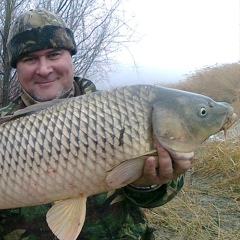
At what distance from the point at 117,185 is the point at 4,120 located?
22.8 inches

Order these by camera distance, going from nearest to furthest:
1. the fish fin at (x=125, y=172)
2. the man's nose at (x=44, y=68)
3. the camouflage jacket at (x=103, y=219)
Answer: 1. the fish fin at (x=125, y=172)
2. the camouflage jacket at (x=103, y=219)
3. the man's nose at (x=44, y=68)

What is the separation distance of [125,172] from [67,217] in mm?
327

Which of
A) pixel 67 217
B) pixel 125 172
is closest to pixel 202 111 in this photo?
pixel 125 172

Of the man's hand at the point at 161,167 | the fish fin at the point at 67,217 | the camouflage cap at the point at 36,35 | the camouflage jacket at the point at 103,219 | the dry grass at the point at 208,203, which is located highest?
the camouflage cap at the point at 36,35

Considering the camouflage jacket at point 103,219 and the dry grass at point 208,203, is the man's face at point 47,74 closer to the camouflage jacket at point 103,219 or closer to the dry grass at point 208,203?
the camouflage jacket at point 103,219

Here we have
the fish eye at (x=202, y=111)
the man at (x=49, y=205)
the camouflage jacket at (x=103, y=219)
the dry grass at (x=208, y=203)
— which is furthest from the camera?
the dry grass at (x=208, y=203)

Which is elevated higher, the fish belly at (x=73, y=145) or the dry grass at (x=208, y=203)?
the fish belly at (x=73, y=145)

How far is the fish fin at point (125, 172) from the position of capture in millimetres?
1455

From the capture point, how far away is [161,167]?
157 centimetres

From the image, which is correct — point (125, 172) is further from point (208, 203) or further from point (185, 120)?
point (208, 203)

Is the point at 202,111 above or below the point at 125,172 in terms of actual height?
above

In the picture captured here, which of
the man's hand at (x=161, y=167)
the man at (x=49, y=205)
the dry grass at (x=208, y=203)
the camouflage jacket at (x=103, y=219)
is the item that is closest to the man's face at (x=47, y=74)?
the man at (x=49, y=205)

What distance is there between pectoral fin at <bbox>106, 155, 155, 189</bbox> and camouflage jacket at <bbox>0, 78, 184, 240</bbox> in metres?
0.40

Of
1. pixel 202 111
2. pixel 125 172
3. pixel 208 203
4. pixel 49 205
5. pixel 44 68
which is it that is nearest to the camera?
pixel 125 172
